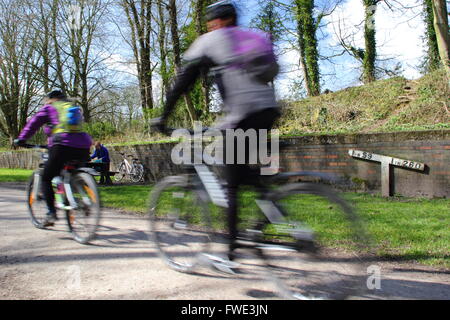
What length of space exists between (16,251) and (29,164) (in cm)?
2585

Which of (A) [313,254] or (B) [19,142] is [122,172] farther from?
(A) [313,254]

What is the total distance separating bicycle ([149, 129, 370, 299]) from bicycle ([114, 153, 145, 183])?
37.7 feet

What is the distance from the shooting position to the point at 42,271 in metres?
3.19

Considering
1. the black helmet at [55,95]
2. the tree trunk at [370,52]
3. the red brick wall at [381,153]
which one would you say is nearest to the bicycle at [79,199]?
the black helmet at [55,95]

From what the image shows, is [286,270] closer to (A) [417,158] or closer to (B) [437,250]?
(B) [437,250]

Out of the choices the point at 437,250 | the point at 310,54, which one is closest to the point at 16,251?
the point at 437,250

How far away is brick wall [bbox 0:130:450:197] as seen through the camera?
7.20 m

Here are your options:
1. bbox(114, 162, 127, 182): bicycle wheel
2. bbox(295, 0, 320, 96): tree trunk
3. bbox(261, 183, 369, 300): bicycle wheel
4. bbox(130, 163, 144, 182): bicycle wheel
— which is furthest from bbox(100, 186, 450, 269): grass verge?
→ bbox(295, 0, 320, 96): tree trunk

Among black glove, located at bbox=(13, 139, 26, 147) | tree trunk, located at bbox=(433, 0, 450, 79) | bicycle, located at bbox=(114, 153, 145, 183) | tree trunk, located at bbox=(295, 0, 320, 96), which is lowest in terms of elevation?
bicycle, located at bbox=(114, 153, 145, 183)

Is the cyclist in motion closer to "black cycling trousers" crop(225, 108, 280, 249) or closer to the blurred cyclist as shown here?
"black cycling trousers" crop(225, 108, 280, 249)

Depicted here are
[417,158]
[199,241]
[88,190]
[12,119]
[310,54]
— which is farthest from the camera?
Result: [12,119]

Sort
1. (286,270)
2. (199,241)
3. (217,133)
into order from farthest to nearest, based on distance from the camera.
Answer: (199,241) → (217,133) → (286,270)

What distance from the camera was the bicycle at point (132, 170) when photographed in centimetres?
1429

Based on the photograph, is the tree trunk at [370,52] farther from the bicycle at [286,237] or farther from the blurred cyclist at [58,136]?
the bicycle at [286,237]
